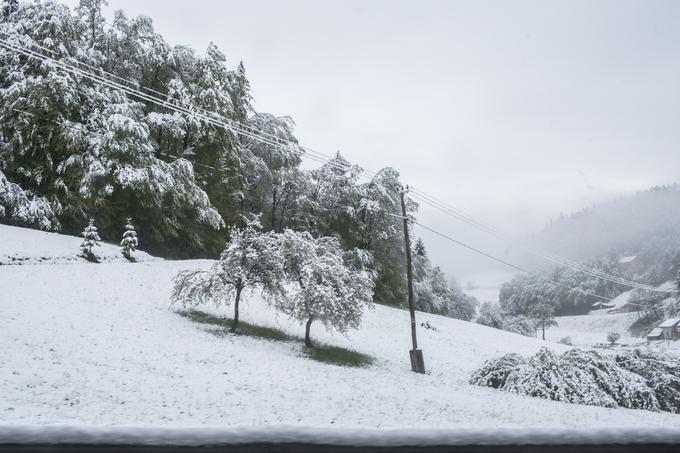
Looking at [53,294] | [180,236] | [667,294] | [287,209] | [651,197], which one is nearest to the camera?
[53,294]

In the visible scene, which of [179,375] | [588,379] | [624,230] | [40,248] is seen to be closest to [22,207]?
[40,248]

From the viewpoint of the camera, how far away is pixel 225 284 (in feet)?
58.4

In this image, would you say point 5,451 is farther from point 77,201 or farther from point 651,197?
point 651,197

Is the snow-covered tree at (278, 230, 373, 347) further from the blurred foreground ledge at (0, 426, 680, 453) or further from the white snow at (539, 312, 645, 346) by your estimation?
the white snow at (539, 312, 645, 346)

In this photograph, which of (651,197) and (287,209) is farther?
(651,197)

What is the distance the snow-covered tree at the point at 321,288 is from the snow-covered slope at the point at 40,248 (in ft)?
38.8

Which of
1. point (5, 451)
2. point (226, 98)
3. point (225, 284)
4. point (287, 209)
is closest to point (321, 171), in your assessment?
point (287, 209)

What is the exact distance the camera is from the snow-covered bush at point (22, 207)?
77.6ft

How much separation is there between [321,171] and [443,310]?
64.3 feet

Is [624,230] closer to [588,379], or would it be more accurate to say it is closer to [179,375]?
[588,379]

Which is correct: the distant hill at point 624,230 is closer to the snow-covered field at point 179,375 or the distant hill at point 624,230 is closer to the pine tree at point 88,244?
the snow-covered field at point 179,375

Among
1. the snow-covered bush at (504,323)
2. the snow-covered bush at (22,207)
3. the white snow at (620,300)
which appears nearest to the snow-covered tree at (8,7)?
the snow-covered bush at (22,207)

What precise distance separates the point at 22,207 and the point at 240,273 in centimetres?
1399

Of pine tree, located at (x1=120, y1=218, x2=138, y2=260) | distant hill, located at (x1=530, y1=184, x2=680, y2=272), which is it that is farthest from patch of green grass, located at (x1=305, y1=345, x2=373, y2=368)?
distant hill, located at (x1=530, y1=184, x2=680, y2=272)
